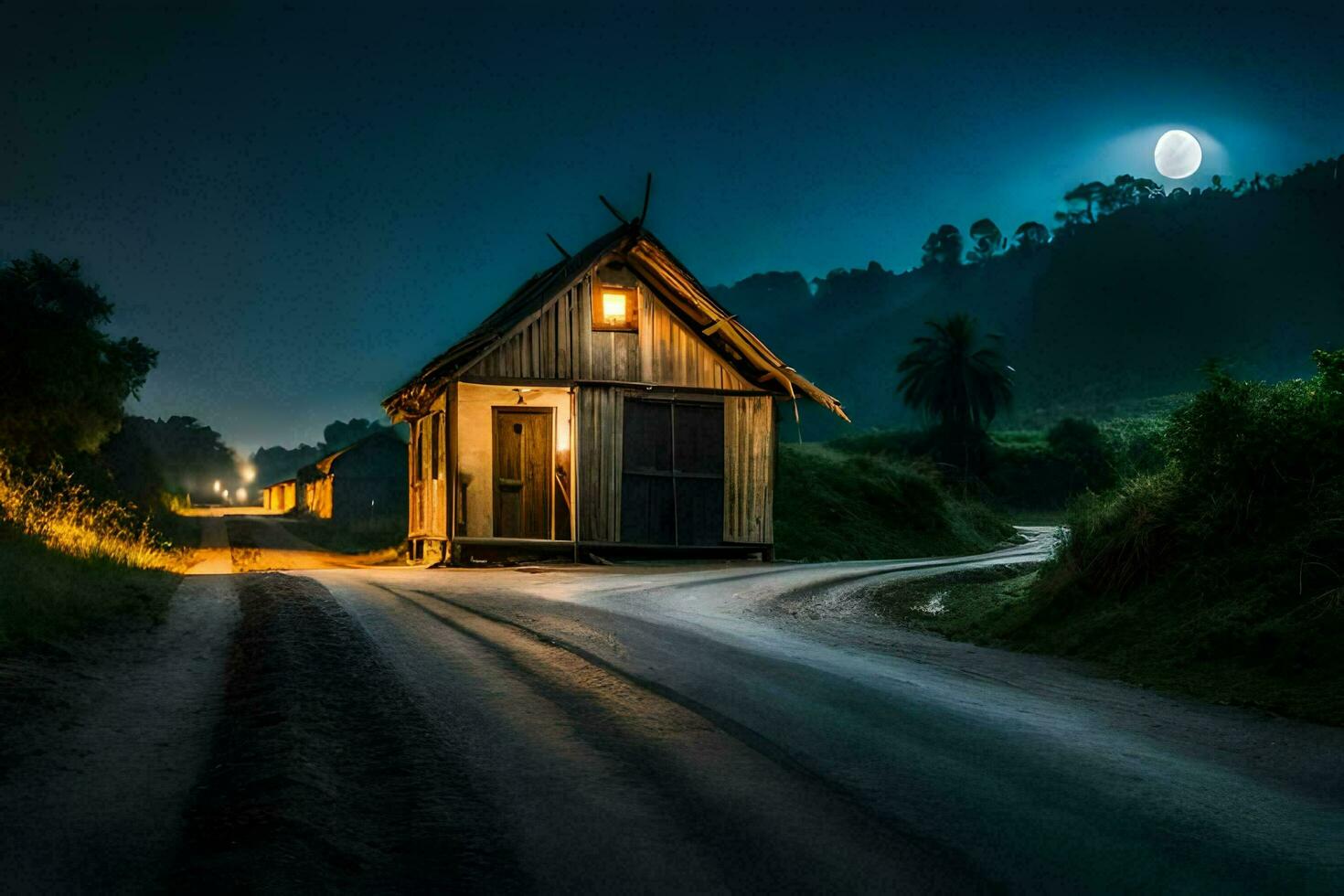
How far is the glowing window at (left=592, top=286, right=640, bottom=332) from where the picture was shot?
19.7 m

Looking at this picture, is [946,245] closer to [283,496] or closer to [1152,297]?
[1152,297]

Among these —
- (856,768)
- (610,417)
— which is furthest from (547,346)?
(856,768)

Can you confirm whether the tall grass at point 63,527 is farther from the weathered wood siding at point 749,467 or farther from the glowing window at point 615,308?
the weathered wood siding at point 749,467

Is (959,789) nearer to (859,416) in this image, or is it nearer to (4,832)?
(4,832)

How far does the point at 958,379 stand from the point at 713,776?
57.3 metres

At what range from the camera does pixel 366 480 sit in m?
54.3

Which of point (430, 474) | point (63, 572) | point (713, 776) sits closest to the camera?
point (713, 776)

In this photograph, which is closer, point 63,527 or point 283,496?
point 63,527

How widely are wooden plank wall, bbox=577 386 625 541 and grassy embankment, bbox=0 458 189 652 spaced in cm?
761

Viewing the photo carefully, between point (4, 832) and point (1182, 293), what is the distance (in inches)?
5416

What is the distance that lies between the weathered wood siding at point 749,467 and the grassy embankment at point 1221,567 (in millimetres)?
10526

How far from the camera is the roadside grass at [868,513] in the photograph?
24.0 meters

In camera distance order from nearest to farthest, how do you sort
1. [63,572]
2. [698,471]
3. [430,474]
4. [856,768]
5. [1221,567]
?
[856,768] < [1221,567] < [63,572] < [698,471] < [430,474]

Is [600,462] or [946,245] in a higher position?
[946,245]
